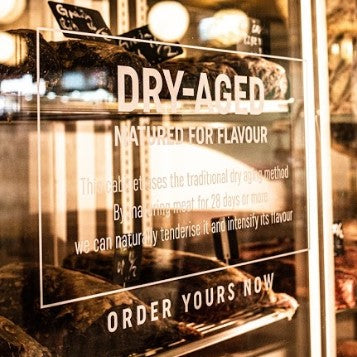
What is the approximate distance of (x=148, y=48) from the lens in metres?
1.91

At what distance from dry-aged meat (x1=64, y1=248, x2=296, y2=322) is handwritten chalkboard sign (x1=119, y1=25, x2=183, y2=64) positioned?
0.45m

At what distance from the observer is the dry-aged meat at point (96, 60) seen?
174 centimetres

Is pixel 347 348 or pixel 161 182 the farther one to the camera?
pixel 347 348

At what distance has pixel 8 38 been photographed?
162cm

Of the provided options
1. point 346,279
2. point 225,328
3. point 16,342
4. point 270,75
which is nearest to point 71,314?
point 16,342

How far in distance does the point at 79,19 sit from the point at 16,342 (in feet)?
2.29

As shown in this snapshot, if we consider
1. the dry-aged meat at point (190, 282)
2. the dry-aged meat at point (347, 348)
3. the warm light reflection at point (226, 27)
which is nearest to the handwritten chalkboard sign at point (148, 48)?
the warm light reflection at point (226, 27)

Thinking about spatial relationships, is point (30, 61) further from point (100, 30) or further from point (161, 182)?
point (161, 182)

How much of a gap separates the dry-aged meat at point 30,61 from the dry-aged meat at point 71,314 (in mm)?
387

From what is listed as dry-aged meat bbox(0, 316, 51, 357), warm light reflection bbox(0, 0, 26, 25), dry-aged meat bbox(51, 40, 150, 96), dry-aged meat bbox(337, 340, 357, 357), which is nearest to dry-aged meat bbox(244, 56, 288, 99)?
dry-aged meat bbox(51, 40, 150, 96)

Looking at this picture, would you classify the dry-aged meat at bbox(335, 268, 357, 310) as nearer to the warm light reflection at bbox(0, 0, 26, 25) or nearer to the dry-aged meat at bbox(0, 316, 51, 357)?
the dry-aged meat at bbox(0, 316, 51, 357)

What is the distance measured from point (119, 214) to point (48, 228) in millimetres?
182

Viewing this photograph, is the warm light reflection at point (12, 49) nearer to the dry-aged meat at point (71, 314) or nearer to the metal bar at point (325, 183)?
the dry-aged meat at point (71, 314)

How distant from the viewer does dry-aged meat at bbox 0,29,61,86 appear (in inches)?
63.8
